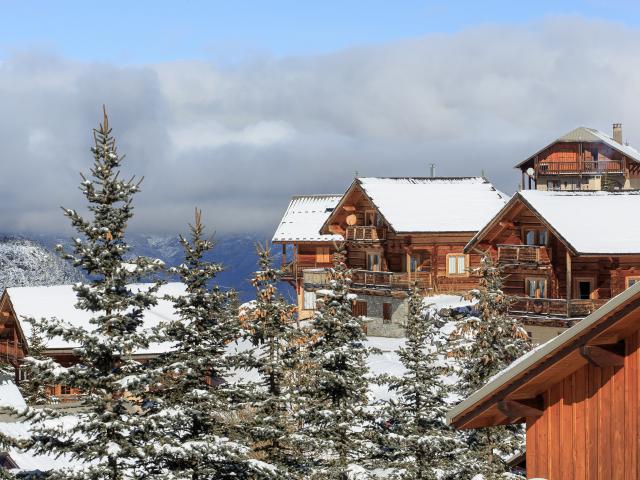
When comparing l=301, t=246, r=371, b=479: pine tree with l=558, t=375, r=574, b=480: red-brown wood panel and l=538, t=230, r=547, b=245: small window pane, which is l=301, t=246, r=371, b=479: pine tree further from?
l=538, t=230, r=547, b=245: small window pane

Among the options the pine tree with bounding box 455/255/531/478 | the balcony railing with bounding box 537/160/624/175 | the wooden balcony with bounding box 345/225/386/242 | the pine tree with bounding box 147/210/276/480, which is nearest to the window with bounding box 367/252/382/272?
the wooden balcony with bounding box 345/225/386/242

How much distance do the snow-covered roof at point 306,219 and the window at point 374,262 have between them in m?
3.43

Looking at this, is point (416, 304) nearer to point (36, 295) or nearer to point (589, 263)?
point (589, 263)

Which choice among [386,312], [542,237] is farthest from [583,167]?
[542,237]

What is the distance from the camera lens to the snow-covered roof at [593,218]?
1599 inches

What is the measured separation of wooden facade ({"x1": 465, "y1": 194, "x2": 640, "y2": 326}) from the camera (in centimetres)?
4122

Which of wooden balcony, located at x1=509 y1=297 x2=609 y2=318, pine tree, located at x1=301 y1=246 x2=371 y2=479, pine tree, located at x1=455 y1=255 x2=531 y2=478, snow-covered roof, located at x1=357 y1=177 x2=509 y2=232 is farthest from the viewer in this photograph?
snow-covered roof, located at x1=357 y1=177 x2=509 y2=232

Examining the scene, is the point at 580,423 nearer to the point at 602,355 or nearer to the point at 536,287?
the point at 602,355

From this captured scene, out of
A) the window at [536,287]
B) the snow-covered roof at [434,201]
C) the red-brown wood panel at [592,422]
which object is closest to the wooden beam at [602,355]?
the red-brown wood panel at [592,422]

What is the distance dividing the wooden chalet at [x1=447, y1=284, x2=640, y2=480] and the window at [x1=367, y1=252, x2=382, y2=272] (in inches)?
1859

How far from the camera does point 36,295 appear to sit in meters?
56.6

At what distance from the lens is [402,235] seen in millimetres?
52031

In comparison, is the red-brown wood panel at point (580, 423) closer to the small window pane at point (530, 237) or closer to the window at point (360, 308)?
the small window pane at point (530, 237)

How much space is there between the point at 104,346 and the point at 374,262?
39482mm
